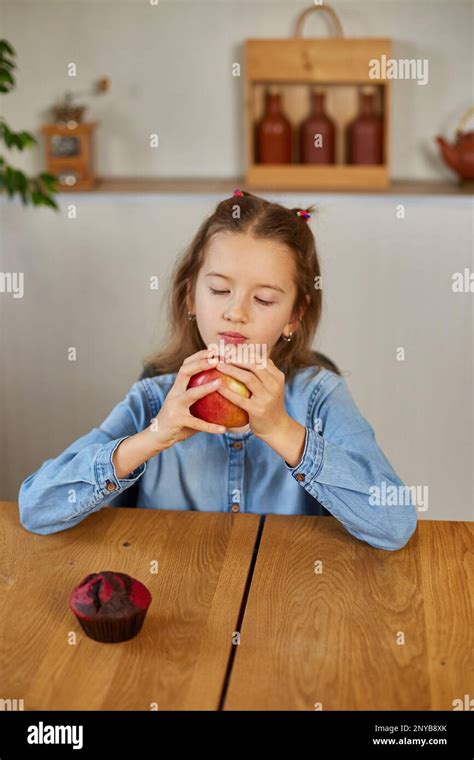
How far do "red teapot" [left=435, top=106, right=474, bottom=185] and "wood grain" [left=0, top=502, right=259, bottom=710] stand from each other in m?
1.81

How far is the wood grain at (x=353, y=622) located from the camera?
1.13 m

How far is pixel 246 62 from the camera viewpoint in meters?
2.97

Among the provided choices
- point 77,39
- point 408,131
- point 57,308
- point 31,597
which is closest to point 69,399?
point 57,308

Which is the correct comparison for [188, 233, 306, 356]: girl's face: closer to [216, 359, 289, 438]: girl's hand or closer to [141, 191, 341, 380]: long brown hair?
[141, 191, 341, 380]: long brown hair

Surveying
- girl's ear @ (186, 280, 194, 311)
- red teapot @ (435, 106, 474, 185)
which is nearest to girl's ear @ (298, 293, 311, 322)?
girl's ear @ (186, 280, 194, 311)

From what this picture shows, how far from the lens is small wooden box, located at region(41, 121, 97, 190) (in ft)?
10.1

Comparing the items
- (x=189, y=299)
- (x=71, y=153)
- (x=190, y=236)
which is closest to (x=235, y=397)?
(x=189, y=299)

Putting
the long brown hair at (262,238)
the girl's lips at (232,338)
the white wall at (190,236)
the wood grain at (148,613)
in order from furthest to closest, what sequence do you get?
the white wall at (190,236) < the long brown hair at (262,238) < the girl's lips at (232,338) < the wood grain at (148,613)

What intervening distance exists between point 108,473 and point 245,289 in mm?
389

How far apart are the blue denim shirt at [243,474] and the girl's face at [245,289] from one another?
0.60 feet

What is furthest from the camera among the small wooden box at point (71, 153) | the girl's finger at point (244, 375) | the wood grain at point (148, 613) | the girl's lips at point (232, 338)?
the small wooden box at point (71, 153)

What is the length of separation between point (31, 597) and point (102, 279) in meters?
1.81

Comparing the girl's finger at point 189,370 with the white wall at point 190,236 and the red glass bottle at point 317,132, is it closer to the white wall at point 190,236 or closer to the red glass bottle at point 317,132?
the white wall at point 190,236

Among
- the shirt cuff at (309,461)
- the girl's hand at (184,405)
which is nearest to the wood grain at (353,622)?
the shirt cuff at (309,461)
